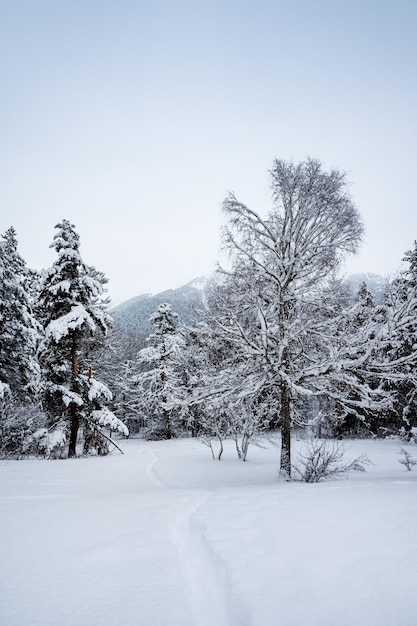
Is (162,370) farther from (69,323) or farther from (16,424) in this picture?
(69,323)

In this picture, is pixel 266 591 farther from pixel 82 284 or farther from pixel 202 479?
pixel 82 284

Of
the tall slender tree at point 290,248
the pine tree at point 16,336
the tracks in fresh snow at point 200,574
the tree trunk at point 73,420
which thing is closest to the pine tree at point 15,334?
the pine tree at point 16,336

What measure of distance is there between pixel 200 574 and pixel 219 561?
0.23 m

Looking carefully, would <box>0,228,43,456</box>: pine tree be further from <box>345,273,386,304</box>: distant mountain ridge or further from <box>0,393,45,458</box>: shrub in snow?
<box>345,273,386,304</box>: distant mountain ridge

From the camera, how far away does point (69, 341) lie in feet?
58.1

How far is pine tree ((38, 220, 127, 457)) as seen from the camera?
1683 centimetres

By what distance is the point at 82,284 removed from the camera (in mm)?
17453

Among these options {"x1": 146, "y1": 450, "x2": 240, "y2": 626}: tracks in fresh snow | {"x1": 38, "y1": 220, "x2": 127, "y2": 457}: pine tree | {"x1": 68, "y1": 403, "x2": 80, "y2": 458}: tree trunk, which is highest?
{"x1": 38, "y1": 220, "x2": 127, "y2": 457}: pine tree

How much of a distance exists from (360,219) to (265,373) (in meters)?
4.70

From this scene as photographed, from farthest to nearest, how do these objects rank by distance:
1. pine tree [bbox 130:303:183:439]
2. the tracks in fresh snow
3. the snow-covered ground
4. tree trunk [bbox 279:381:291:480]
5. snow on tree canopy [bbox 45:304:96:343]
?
pine tree [bbox 130:303:183:439]
snow on tree canopy [bbox 45:304:96:343]
tree trunk [bbox 279:381:291:480]
the tracks in fresh snow
the snow-covered ground

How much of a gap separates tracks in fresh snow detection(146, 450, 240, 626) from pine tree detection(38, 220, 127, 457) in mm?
13355

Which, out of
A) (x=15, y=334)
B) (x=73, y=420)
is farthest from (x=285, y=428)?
(x=15, y=334)

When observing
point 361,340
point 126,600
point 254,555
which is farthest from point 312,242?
point 126,600

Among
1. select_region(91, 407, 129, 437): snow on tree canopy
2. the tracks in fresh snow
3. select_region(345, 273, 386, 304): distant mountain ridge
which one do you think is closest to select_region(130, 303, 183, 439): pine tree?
select_region(91, 407, 129, 437): snow on tree canopy
